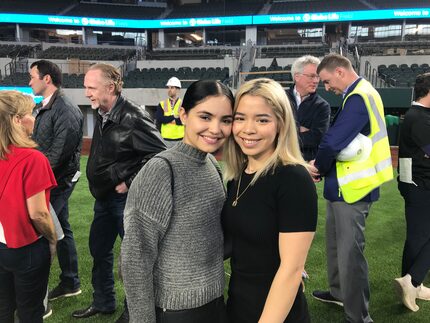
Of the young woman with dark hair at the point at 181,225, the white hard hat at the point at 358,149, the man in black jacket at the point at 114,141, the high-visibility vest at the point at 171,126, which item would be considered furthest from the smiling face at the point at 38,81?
the high-visibility vest at the point at 171,126

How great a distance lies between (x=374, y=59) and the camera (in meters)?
17.8

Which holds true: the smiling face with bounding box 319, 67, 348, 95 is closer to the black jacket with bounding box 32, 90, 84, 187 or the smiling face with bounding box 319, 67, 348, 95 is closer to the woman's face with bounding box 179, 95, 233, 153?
the woman's face with bounding box 179, 95, 233, 153

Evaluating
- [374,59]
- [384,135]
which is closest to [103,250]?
[384,135]

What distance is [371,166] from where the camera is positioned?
2.50m

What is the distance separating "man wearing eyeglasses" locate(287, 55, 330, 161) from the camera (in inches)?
130

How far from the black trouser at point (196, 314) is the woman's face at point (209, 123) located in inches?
25.0

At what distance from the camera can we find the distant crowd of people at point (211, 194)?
4.35 feet

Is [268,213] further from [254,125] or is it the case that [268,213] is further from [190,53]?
[190,53]

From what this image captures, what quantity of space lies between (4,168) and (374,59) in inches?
747

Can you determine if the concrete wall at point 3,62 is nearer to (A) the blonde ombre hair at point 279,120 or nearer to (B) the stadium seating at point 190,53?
(B) the stadium seating at point 190,53

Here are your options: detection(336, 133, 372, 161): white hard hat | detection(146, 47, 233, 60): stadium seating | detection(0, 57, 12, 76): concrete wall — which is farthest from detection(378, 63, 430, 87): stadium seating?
detection(0, 57, 12, 76): concrete wall

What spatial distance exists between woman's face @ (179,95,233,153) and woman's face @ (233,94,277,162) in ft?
0.16

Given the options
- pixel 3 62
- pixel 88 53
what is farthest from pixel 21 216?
pixel 88 53

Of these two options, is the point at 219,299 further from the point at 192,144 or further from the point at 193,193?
the point at 192,144
